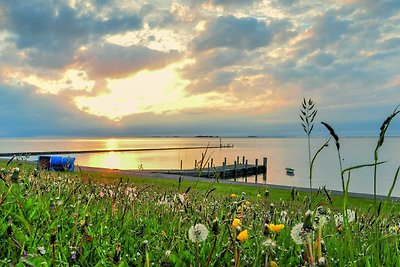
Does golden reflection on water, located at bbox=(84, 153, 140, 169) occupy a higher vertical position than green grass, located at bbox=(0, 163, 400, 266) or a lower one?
lower

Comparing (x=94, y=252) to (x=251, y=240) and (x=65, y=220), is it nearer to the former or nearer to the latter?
(x=65, y=220)

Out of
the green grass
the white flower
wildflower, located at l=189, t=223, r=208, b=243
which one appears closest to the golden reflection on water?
the green grass

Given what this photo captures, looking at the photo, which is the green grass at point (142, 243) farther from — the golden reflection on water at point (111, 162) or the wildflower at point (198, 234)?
the golden reflection on water at point (111, 162)

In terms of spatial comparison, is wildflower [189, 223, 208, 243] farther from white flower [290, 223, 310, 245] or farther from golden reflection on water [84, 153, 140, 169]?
golden reflection on water [84, 153, 140, 169]

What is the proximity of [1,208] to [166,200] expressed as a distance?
2563 mm

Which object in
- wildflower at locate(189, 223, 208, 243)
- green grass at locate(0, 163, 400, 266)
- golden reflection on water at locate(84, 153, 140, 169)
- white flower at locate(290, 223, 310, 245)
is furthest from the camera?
golden reflection on water at locate(84, 153, 140, 169)

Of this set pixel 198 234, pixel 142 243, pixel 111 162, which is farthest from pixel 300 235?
pixel 111 162

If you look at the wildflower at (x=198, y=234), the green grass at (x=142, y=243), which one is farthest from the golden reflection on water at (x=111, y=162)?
the wildflower at (x=198, y=234)

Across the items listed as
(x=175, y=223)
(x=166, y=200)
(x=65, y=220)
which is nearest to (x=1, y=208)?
(x=65, y=220)

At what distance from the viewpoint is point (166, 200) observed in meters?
6.09

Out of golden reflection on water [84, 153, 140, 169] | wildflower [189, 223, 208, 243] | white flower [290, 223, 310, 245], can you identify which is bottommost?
golden reflection on water [84, 153, 140, 169]

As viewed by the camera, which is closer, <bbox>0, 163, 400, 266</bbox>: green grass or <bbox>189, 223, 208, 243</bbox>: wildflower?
<bbox>189, 223, 208, 243</bbox>: wildflower

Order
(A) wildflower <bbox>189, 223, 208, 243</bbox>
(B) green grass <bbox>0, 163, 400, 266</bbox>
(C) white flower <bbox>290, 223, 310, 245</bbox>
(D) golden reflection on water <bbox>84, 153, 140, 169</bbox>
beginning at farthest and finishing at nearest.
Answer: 1. (D) golden reflection on water <bbox>84, 153, 140, 169</bbox>
2. (B) green grass <bbox>0, 163, 400, 266</bbox>
3. (A) wildflower <bbox>189, 223, 208, 243</bbox>
4. (C) white flower <bbox>290, 223, 310, 245</bbox>

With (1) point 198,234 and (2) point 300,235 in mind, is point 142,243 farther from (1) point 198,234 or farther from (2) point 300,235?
(2) point 300,235
